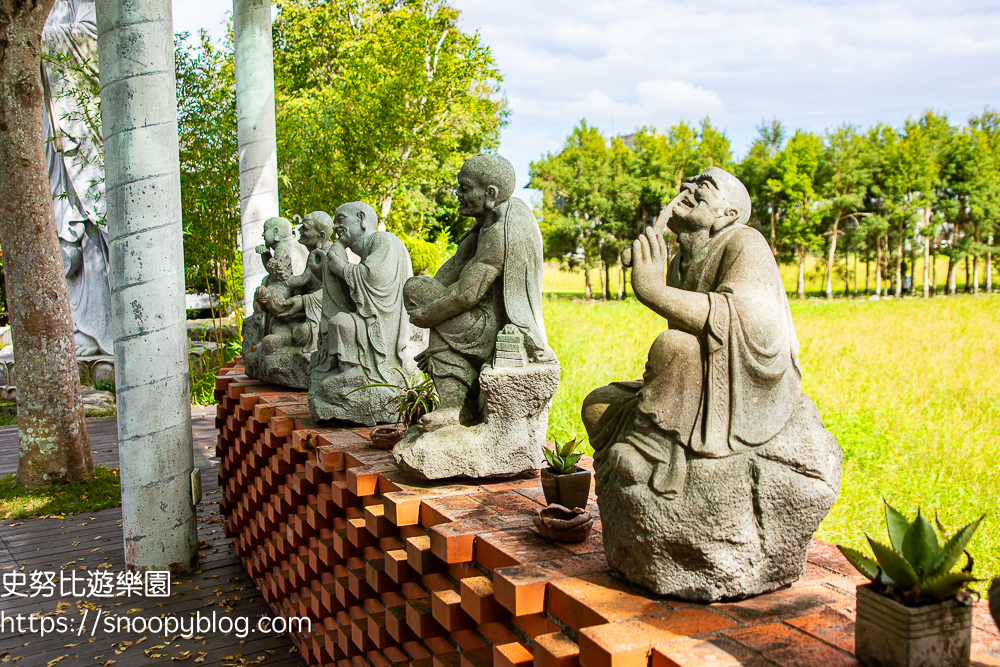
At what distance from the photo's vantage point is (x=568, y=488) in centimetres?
273

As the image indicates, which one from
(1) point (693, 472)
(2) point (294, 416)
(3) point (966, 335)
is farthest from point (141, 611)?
(3) point (966, 335)

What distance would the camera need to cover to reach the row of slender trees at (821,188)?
2358 centimetres

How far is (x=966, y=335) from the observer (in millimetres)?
10914

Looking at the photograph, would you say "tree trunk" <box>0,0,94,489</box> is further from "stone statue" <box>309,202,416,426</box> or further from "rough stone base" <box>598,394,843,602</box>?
"rough stone base" <box>598,394,843,602</box>

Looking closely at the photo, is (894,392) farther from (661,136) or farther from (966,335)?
(661,136)

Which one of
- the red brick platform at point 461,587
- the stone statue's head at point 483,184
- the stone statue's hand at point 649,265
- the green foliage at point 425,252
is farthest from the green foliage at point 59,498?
the green foliage at point 425,252

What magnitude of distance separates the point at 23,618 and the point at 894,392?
24.1 ft

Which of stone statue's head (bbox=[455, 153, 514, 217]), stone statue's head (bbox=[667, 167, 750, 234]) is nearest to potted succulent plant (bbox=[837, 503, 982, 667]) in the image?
stone statue's head (bbox=[667, 167, 750, 234])

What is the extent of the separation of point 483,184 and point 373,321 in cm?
144

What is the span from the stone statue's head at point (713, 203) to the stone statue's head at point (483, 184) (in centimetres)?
127

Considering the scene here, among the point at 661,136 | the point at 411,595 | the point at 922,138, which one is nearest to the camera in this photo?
the point at 411,595

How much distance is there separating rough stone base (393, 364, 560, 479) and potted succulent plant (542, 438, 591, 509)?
23.5 inches

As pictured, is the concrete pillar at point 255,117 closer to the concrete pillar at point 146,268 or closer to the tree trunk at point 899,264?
the concrete pillar at point 146,268

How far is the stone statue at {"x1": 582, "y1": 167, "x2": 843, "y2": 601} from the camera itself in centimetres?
206
